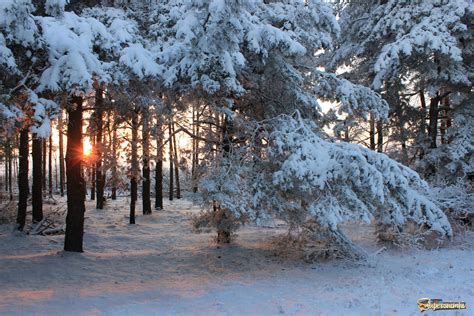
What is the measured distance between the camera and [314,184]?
8539 millimetres

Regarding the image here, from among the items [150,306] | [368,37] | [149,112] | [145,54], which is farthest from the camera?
[368,37]

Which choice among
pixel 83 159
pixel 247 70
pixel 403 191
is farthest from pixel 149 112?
pixel 403 191

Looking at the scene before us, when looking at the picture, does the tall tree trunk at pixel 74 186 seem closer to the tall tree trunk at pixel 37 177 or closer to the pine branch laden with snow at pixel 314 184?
the pine branch laden with snow at pixel 314 184

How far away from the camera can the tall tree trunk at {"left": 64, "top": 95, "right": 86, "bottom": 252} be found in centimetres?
1076

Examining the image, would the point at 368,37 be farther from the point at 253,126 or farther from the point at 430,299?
the point at 430,299

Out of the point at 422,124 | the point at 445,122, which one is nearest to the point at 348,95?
the point at 422,124

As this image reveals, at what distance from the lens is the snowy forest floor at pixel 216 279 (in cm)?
687

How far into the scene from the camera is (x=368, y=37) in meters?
15.0

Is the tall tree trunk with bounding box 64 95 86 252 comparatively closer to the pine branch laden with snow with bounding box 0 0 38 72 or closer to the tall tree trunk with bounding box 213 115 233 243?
the pine branch laden with snow with bounding box 0 0 38 72

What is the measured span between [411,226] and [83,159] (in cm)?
918

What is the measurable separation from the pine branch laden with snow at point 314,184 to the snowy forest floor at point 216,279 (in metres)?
1.27
